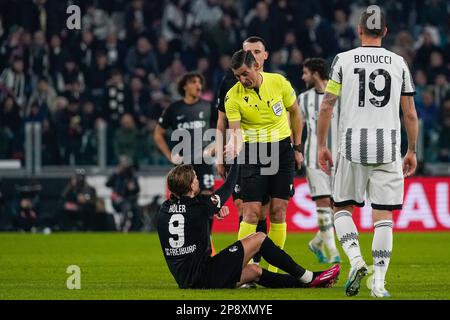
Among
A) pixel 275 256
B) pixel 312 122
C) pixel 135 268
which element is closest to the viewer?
pixel 275 256

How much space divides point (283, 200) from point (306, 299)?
6.80 ft

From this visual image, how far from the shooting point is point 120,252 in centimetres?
1588

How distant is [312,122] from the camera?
1457 cm

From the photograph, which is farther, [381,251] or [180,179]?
[180,179]

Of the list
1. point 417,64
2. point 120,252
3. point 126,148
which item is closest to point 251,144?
point 120,252

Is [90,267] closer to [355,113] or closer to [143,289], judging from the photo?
[143,289]

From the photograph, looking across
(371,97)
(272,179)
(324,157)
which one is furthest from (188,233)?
(371,97)

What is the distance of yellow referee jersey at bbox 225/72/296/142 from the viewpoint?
35.7 ft

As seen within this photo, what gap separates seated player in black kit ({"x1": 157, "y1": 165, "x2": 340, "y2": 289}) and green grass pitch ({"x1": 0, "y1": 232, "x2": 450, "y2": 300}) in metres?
0.18

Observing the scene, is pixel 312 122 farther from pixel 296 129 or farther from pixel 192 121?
pixel 296 129

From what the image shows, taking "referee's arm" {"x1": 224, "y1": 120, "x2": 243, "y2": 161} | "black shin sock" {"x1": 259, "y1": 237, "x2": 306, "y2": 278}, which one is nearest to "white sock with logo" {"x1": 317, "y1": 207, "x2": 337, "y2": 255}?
"referee's arm" {"x1": 224, "y1": 120, "x2": 243, "y2": 161}

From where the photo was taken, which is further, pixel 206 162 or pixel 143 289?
A: pixel 206 162

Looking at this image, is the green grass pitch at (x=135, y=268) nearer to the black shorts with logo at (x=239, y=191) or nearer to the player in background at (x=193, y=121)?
the black shorts with logo at (x=239, y=191)

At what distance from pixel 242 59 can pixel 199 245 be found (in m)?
1.85
